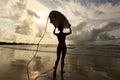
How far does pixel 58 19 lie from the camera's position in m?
9.22

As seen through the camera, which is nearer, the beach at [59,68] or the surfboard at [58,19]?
the beach at [59,68]

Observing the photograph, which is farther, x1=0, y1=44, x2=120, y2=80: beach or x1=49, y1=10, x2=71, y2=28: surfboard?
x1=49, y1=10, x2=71, y2=28: surfboard

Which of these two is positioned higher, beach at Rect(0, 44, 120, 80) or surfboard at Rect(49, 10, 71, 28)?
surfboard at Rect(49, 10, 71, 28)

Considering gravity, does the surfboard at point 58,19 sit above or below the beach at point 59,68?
above

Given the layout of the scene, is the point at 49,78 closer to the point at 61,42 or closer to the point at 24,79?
the point at 24,79

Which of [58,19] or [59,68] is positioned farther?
[59,68]

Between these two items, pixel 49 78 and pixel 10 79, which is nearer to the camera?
pixel 10 79

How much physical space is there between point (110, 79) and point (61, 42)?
2.67m

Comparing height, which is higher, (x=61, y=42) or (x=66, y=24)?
(x=66, y=24)

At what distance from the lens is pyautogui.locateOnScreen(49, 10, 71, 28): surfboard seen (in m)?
9.09

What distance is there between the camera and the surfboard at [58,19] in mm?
9086

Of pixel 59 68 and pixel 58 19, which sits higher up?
pixel 58 19

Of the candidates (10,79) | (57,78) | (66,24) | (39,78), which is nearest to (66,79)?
(57,78)

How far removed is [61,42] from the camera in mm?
8492
